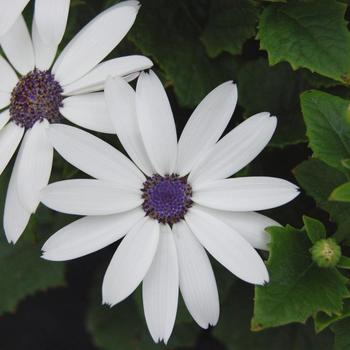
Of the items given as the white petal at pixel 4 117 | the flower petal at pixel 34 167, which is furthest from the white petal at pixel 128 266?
the white petal at pixel 4 117

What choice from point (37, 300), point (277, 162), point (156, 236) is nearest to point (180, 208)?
point (156, 236)

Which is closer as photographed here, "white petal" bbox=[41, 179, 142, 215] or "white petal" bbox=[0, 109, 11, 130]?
"white petal" bbox=[41, 179, 142, 215]

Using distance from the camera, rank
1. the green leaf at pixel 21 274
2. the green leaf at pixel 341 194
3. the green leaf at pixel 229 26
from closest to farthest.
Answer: the green leaf at pixel 341 194, the green leaf at pixel 229 26, the green leaf at pixel 21 274

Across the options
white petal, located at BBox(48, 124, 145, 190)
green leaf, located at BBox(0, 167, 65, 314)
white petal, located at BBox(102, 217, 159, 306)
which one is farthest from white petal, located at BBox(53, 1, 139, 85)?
green leaf, located at BBox(0, 167, 65, 314)

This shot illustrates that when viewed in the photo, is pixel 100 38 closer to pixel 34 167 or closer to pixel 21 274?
pixel 34 167

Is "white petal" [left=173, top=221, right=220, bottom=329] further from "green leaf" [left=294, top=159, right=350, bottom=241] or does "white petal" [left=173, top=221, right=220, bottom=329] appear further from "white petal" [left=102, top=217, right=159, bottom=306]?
"green leaf" [left=294, top=159, right=350, bottom=241]

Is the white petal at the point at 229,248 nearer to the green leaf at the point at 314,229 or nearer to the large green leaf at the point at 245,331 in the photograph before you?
the green leaf at the point at 314,229
